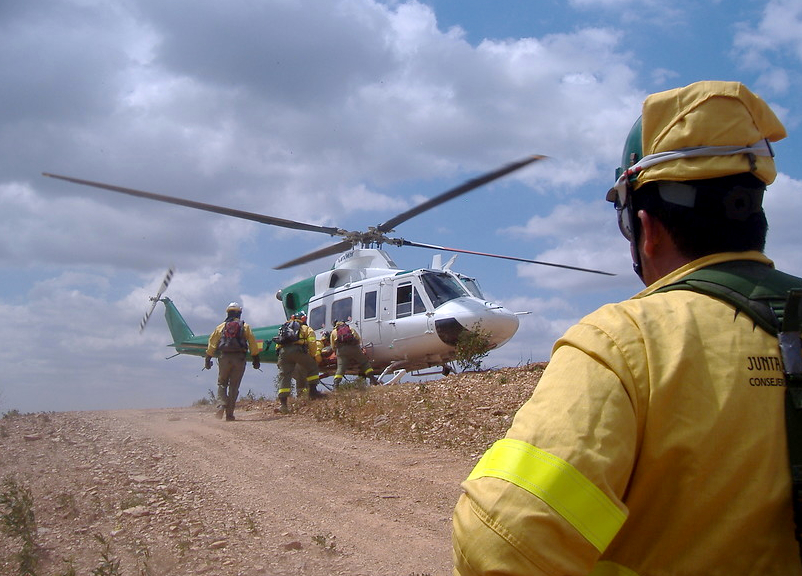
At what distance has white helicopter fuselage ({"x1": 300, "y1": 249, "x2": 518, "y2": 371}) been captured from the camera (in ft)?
42.7

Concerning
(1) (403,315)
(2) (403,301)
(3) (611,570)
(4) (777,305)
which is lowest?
(3) (611,570)

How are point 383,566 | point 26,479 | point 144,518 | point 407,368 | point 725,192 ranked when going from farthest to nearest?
1. point 407,368
2. point 26,479
3. point 144,518
4. point 383,566
5. point 725,192

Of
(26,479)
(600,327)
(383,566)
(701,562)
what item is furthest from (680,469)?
(26,479)

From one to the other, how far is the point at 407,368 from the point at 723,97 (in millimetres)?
13025

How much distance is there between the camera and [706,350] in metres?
1.22

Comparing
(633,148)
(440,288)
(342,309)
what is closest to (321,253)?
(342,309)

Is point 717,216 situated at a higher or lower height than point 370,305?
lower

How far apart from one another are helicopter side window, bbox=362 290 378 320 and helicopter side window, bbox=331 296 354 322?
17.5 inches

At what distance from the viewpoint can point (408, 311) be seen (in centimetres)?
1362

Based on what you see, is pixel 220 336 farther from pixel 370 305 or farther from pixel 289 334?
pixel 370 305

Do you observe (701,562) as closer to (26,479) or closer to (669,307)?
(669,307)

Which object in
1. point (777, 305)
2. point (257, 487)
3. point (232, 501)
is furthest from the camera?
point (257, 487)

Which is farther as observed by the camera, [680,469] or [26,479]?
[26,479]

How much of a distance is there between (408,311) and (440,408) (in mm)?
4436
